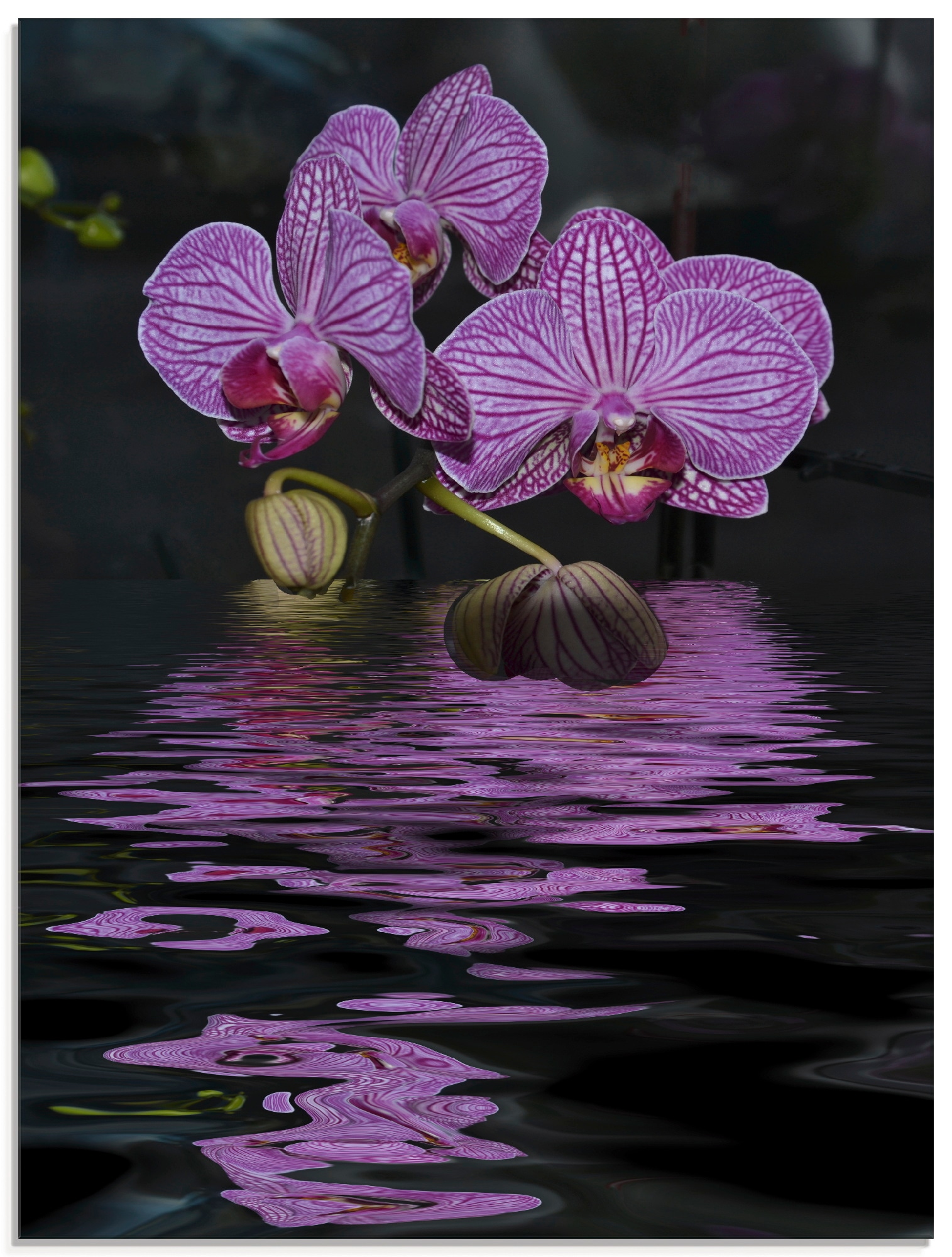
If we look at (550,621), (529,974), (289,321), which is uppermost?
(289,321)

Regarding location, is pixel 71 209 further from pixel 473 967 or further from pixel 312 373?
pixel 473 967

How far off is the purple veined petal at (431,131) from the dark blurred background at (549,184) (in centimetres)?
18

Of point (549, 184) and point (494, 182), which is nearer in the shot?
point (494, 182)

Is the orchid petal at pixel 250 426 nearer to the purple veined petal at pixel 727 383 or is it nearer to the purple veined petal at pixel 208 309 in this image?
the purple veined petal at pixel 208 309

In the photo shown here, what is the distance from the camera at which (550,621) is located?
35 centimetres

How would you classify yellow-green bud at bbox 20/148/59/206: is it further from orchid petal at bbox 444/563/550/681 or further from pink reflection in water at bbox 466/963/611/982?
pink reflection in water at bbox 466/963/611/982

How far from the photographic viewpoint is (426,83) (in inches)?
24.2

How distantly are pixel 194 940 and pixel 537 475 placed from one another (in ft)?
0.70

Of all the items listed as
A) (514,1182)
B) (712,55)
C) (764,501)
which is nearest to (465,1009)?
(514,1182)

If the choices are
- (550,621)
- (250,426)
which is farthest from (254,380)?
(550,621)

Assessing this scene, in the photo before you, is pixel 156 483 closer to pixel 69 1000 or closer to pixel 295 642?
pixel 295 642

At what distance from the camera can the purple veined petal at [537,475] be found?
38 cm

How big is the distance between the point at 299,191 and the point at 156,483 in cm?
34

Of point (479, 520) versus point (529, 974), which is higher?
point (479, 520)
